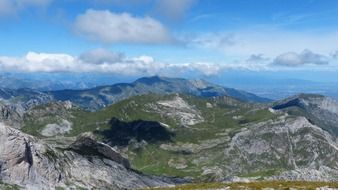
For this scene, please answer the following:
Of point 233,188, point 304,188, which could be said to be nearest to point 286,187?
point 304,188

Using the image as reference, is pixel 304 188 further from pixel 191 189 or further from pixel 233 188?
pixel 191 189

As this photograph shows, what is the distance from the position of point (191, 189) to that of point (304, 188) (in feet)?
64.5

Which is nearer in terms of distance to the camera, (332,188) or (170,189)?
(332,188)

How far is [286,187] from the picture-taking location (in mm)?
68000

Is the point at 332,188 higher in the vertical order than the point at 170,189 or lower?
higher

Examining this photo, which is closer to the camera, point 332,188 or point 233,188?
point 332,188

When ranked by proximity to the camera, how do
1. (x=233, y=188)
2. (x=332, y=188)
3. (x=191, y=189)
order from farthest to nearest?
(x=191, y=189) → (x=233, y=188) → (x=332, y=188)

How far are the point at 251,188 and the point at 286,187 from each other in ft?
16.5

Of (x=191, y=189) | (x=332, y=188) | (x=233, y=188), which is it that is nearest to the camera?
(x=332, y=188)

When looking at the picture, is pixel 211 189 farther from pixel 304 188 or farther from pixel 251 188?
pixel 304 188

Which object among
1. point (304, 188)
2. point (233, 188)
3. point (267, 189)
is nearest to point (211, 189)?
point (233, 188)

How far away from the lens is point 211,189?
241 ft

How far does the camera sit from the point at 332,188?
64.4m

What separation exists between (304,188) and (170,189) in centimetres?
2436
